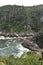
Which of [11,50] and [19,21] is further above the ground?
[11,50]

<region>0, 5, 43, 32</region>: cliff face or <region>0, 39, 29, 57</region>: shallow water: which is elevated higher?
<region>0, 39, 29, 57</region>: shallow water

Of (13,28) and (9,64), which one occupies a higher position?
(9,64)

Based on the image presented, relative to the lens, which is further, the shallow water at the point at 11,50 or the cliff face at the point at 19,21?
the cliff face at the point at 19,21

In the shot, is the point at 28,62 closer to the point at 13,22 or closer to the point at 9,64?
the point at 9,64

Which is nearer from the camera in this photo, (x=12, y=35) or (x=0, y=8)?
(x=12, y=35)

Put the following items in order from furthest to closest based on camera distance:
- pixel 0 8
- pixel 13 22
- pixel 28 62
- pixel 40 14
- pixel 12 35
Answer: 1. pixel 0 8
2. pixel 40 14
3. pixel 13 22
4. pixel 12 35
5. pixel 28 62

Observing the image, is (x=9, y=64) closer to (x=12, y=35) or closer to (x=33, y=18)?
(x=12, y=35)

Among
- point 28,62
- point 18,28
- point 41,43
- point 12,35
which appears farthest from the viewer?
point 18,28

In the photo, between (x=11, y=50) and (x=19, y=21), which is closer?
(x=11, y=50)

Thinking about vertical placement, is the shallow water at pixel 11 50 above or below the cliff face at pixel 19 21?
above

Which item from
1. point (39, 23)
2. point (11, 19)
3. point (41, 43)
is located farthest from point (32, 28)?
point (41, 43)

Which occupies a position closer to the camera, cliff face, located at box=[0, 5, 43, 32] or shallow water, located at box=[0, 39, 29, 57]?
shallow water, located at box=[0, 39, 29, 57]
